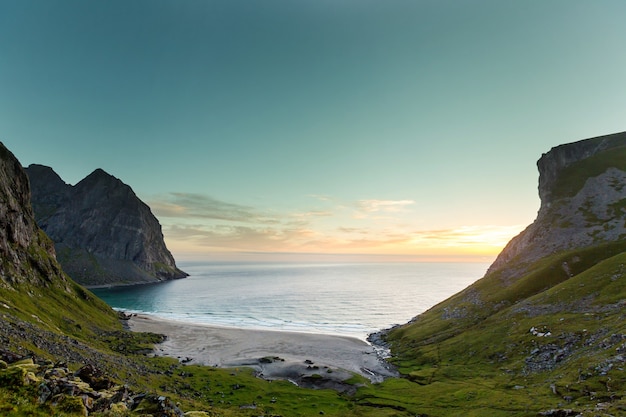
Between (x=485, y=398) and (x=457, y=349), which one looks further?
(x=457, y=349)

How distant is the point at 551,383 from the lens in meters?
62.0

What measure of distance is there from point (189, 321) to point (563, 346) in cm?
16337

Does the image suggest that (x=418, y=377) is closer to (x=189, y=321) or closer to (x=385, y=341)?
(x=385, y=341)

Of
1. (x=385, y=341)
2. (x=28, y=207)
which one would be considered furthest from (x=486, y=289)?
(x=28, y=207)

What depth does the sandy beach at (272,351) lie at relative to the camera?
3743 inches

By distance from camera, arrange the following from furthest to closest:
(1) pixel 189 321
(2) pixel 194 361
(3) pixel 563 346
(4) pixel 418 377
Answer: (1) pixel 189 321
(2) pixel 194 361
(4) pixel 418 377
(3) pixel 563 346

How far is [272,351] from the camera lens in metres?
120

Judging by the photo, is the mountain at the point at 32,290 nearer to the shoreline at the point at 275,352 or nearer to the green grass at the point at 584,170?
the shoreline at the point at 275,352

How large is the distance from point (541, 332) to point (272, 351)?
3221 inches

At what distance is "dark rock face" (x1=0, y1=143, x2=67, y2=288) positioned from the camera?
360ft

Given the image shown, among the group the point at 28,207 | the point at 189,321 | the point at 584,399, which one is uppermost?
the point at 28,207

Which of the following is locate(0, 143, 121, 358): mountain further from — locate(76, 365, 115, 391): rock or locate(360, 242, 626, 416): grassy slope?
locate(360, 242, 626, 416): grassy slope

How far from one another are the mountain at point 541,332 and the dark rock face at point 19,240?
4612 inches

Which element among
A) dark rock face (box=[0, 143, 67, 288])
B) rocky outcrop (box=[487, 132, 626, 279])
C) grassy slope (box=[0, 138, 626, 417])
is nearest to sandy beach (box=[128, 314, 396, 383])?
grassy slope (box=[0, 138, 626, 417])
